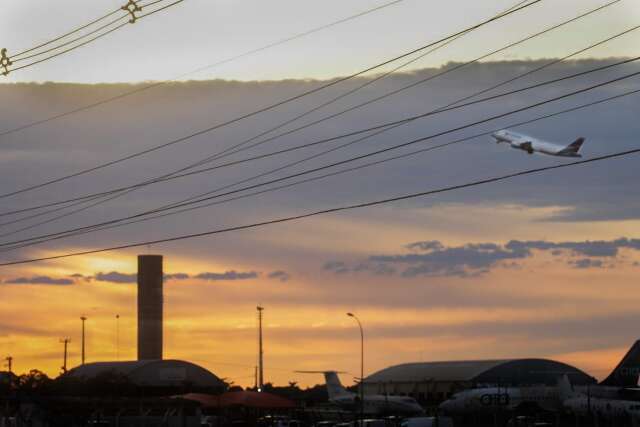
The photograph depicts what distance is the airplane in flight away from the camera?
427 feet

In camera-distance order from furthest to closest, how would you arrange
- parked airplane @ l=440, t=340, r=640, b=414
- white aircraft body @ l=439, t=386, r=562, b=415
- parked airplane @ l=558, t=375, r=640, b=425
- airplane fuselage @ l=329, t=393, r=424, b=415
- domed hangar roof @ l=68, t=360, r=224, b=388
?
1. domed hangar roof @ l=68, t=360, r=224, b=388
2. airplane fuselage @ l=329, t=393, r=424, b=415
3. white aircraft body @ l=439, t=386, r=562, b=415
4. parked airplane @ l=440, t=340, r=640, b=414
5. parked airplane @ l=558, t=375, r=640, b=425

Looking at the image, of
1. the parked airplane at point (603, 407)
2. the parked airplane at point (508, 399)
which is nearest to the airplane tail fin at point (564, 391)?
the parked airplane at point (508, 399)

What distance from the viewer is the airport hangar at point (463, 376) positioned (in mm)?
156250

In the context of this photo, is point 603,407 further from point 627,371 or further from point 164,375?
point 164,375

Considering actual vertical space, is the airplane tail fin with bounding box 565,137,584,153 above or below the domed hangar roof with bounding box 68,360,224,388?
above

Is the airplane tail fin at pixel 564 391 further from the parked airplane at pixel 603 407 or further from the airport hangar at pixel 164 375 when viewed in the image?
the airport hangar at pixel 164 375

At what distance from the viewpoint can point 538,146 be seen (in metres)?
131

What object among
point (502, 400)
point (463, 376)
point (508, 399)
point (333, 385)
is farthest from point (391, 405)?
point (463, 376)

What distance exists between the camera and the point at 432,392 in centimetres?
16162

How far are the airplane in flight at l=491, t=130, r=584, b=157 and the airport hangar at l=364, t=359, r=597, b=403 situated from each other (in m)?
36.4

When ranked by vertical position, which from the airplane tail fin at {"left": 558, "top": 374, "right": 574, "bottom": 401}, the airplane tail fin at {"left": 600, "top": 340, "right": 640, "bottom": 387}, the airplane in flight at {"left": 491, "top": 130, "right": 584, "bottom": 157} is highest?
the airplane in flight at {"left": 491, "top": 130, "right": 584, "bottom": 157}

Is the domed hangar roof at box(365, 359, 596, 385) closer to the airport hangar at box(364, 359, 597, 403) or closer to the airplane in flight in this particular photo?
the airport hangar at box(364, 359, 597, 403)

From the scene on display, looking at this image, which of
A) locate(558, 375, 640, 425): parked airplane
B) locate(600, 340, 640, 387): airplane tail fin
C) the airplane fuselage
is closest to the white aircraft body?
locate(558, 375, 640, 425): parked airplane

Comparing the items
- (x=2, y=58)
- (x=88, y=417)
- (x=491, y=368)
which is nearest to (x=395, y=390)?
(x=491, y=368)
